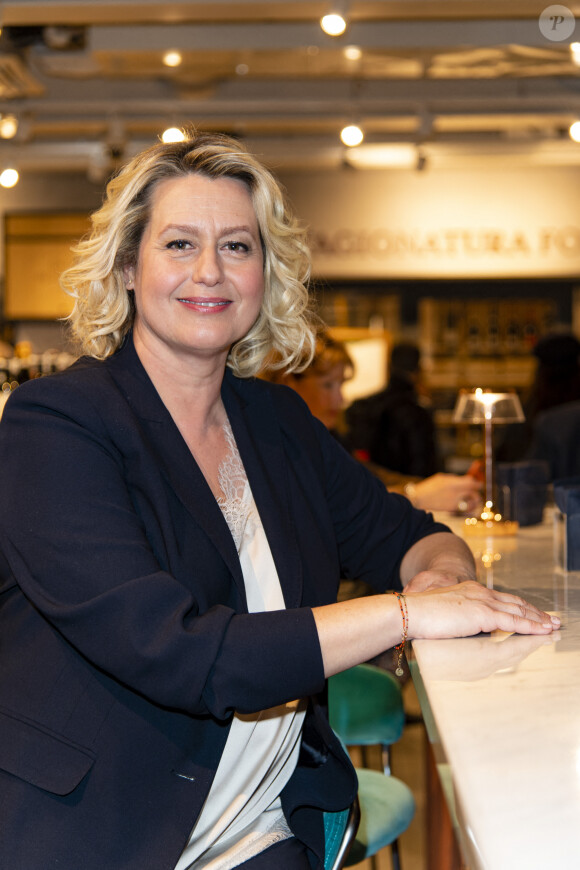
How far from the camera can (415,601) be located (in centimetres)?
134

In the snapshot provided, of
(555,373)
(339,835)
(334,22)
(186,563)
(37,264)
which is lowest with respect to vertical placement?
(339,835)

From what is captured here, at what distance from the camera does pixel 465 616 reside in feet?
4.40

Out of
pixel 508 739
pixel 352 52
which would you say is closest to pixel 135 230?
pixel 508 739

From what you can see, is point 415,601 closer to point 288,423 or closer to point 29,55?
point 288,423

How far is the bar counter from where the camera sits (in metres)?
0.78

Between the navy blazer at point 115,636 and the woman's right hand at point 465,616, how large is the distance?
161 mm

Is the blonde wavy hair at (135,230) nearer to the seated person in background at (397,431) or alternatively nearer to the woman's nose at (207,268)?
the woman's nose at (207,268)

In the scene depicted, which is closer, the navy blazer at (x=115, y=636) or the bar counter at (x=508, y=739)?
the bar counter at (x=508, y=739)

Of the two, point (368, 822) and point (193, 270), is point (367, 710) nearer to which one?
point (368, 822)

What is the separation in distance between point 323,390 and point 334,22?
1.79 meters

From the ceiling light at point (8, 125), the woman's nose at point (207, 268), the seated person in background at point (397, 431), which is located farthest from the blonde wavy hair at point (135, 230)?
the ceiling light at point (8, 125)

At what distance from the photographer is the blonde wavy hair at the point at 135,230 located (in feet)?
5.46

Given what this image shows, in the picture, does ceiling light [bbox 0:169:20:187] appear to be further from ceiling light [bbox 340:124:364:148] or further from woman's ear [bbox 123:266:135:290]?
woman's ear [bbox 123:266:135:290]

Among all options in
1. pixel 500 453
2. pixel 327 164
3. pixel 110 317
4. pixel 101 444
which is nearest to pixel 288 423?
pixel 110 317
